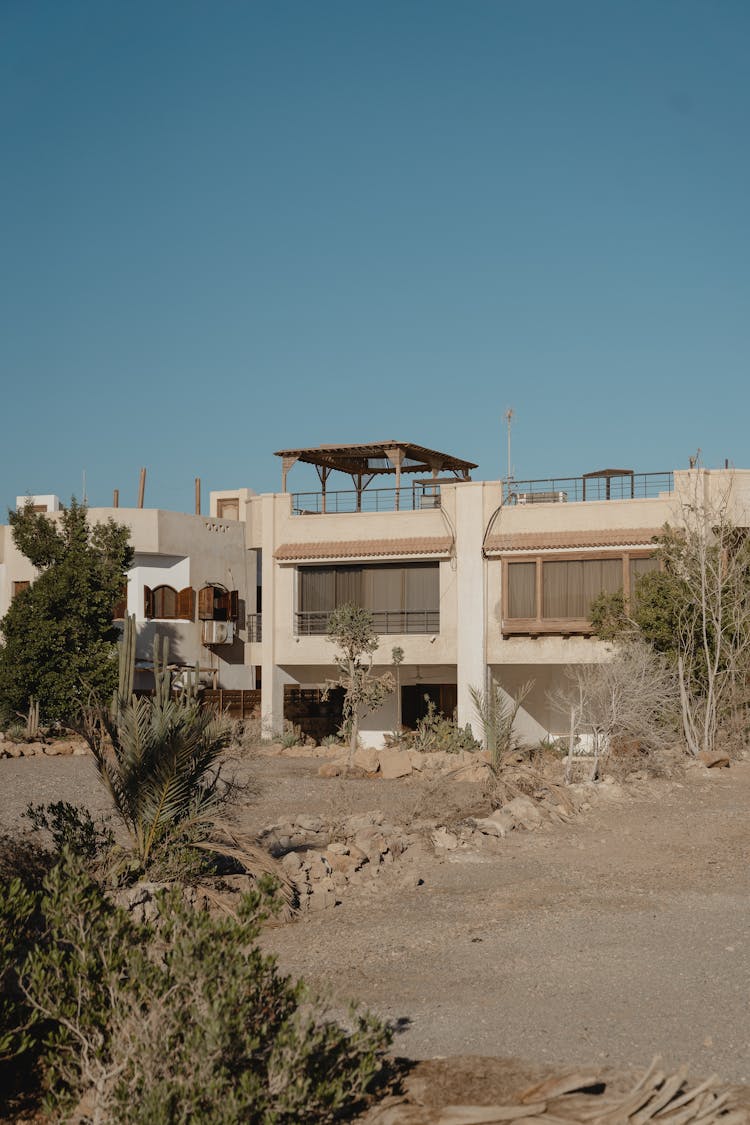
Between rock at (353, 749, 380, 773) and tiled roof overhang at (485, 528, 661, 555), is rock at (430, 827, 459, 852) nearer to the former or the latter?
rock at (353, 749, 380, 773)

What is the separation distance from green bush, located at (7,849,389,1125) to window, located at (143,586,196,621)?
30.2 m

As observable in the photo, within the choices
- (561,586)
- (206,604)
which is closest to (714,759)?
(561,586)

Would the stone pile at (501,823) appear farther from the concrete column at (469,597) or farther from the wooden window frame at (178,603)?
the wooden window frame at (178,603)

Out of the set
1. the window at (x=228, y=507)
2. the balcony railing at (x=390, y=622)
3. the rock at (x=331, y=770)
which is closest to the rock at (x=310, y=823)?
the rock at (x=331, y=770)

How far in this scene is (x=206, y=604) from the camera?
36.8 m

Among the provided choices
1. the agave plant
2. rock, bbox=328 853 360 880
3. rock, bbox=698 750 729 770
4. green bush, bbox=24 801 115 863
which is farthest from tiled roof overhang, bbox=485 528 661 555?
green bush, bbox=24 801 115 863

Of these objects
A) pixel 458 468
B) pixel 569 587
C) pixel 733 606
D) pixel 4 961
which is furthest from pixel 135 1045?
pixel 458 468

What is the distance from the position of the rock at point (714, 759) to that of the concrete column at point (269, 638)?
41.7ft

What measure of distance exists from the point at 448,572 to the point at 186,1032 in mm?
24485

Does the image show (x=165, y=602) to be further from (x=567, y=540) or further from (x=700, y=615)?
(x=700, y=615)

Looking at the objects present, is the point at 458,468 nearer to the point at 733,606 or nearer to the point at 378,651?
the point at 378,651

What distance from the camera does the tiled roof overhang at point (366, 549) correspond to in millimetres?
29734

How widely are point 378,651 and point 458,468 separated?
23.3 ft

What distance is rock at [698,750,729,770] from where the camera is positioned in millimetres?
21391
